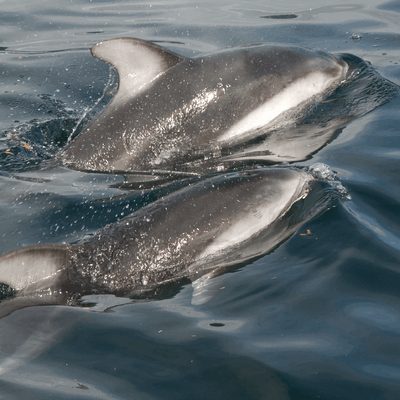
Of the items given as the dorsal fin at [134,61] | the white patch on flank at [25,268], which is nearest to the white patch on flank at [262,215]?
the white patch on flank at [25,268]

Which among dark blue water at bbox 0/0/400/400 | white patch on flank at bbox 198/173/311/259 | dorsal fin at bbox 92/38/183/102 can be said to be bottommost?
dark blue water at bbox 0/0/400/400

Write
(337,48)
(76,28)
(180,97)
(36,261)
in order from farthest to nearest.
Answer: (76,28) < (337,48) < (180,97) < (36,261)

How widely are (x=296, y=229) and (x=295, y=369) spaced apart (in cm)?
213

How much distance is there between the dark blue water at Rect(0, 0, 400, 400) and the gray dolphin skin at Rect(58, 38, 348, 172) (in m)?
0.50

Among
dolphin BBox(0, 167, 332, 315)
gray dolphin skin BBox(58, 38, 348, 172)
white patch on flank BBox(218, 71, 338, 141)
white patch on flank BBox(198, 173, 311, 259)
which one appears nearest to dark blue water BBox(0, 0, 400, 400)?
dolphin BBox(0, 167, 332, 315)

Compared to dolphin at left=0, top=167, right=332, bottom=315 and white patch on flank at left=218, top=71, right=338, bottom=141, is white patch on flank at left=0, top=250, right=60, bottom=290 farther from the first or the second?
white patch on flank at left=218, top=71, right=338, bottom=141

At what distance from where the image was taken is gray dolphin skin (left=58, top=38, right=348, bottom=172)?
10250 mm

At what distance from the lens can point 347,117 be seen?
420 inches

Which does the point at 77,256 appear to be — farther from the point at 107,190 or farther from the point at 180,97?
the point at 180,97

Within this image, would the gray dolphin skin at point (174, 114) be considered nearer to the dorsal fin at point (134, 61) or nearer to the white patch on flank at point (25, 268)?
the dorsal fin at point (134, 61)

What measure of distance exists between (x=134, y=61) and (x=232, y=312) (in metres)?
4.55

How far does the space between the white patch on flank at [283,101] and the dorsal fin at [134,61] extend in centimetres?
108

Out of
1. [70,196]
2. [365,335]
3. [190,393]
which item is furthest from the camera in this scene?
[70,196]

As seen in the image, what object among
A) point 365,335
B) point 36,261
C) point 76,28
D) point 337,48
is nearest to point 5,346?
point 36,261
